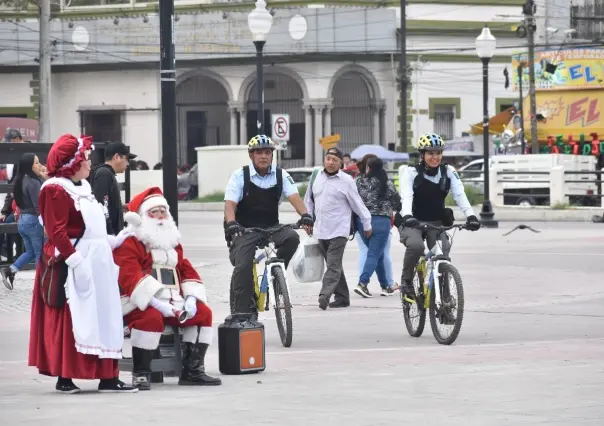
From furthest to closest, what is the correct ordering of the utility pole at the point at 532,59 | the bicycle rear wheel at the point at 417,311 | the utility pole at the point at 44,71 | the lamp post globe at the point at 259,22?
the utility pole at the point at 532,59
the utility pole at the point at 44,71
the lamp post globe at the point at 259,22
the bicycle rear wheel at the point at 417,311

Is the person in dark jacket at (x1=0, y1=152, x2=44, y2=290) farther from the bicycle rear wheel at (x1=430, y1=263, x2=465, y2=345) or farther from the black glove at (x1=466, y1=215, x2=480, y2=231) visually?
the bicycle rear wheel at (x1=430, y1=263, x2=465, y2=345)

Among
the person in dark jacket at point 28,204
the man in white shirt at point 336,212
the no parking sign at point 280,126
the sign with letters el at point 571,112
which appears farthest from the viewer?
the sign with letters el at point 571,112

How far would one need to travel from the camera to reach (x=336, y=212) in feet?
56.1

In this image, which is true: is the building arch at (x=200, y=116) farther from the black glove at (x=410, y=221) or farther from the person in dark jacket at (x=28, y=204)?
the black glove at (x=410, y=221)

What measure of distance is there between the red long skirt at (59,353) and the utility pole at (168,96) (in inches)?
134

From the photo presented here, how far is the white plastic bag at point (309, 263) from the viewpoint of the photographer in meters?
16.1

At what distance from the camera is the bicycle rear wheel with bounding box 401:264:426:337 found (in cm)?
1375

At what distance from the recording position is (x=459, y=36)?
59219 mm

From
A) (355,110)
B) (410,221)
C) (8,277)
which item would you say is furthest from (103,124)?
(410,221)

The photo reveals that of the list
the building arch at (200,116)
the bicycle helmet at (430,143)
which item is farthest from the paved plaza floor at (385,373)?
the building arch at (200,116)

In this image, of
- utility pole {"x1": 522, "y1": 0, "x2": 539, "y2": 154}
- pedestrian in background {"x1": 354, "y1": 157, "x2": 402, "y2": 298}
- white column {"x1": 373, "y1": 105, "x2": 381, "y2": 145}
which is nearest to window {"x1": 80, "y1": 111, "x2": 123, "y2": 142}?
white column {"x1": 373, "y1": 105, "x2": 381, "y2": 145}

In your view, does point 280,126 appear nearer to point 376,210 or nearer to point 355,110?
point 355,110

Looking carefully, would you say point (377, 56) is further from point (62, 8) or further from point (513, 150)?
point (62, 8)

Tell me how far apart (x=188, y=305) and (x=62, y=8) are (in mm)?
52654
